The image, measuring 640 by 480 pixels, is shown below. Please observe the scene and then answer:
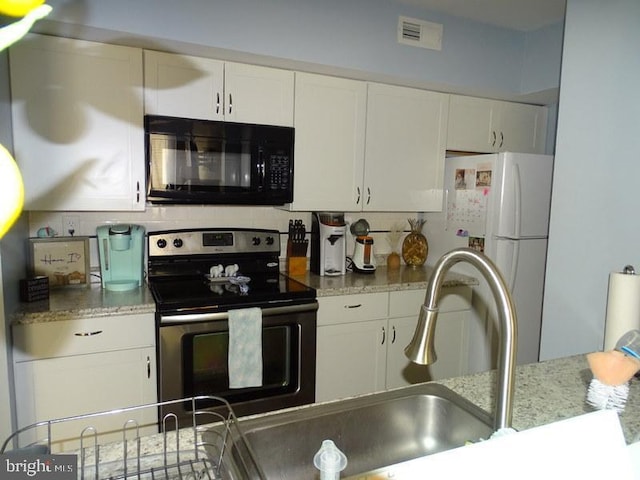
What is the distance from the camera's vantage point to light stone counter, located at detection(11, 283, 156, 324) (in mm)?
1853

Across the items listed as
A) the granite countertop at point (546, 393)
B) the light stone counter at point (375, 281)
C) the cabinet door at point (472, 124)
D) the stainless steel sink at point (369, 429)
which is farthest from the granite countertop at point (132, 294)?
the cabinet door at point (472, 124)

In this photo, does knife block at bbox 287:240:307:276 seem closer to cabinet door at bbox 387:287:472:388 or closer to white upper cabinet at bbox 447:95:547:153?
cabinet door at bbox 387:287:472:388

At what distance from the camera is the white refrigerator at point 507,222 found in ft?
9.02

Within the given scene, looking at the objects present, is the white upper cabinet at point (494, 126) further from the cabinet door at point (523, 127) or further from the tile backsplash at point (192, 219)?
the tile backsplash at point (192, 219)

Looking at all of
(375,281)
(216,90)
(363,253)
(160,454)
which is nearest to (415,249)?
(363,253)

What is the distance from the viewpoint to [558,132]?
5.95ft

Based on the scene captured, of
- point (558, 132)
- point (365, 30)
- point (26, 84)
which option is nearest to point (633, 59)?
point (558, 132)

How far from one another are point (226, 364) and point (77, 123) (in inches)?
53.7

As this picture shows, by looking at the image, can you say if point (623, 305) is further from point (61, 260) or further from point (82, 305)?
point (61, 260)

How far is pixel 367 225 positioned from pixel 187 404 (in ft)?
5.15

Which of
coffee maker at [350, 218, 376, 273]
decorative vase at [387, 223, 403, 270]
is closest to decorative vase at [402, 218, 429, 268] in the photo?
decorative vase at [387, 223, 403, 270]

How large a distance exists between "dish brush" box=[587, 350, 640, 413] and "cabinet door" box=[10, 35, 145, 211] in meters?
2.05

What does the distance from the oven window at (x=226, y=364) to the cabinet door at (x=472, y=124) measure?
174 cm

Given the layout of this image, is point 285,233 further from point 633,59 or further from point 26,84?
point 633,59
